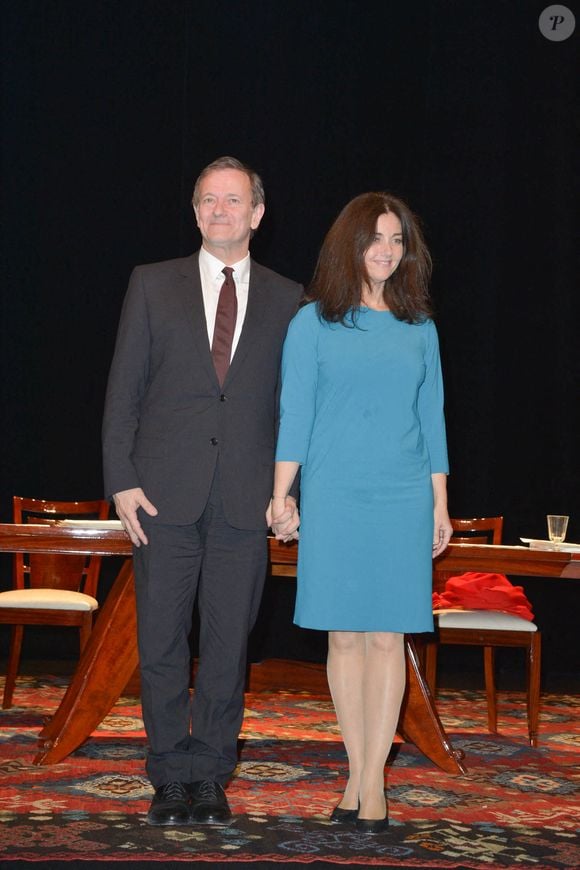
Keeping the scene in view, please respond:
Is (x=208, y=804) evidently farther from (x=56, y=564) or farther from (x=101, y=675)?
(x=56, y=564)

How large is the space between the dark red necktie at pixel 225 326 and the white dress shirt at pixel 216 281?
0.02 meters

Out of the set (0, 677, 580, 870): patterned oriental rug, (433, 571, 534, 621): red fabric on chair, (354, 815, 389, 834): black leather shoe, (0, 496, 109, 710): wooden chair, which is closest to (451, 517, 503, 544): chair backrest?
(433, 571, 534, 621): red fabric on chair

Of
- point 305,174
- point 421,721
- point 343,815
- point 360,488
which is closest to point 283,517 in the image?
point 360,488

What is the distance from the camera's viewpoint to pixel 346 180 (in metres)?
5.50

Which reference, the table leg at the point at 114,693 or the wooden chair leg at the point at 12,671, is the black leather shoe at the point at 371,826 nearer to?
the table leg at the point at 114,693

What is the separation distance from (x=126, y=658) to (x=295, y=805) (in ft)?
2.57

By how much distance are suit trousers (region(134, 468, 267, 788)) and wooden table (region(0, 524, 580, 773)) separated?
61 cm

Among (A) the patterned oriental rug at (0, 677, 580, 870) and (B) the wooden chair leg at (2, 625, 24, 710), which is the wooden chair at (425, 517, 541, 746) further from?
(B) the wooden chair leg at (2, 625, 24, 710)

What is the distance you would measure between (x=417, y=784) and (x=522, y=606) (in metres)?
1.21

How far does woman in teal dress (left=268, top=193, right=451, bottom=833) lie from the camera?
266 centimetres

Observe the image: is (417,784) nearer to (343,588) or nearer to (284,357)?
(343,588)

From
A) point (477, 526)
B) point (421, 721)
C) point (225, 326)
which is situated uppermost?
point (225, 326)

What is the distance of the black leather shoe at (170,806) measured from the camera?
267 centimetres

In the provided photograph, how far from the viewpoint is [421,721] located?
3510mm
